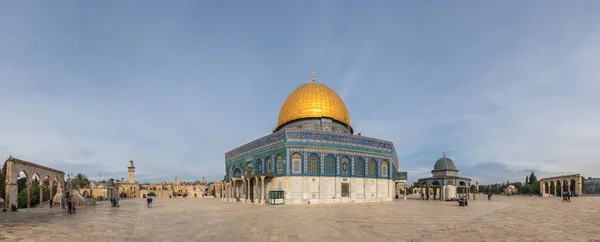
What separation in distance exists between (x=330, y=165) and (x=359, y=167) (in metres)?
4.14

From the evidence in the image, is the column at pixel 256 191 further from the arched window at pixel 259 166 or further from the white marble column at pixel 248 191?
the arched window at pixel 259 166

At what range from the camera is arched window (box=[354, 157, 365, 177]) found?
39.8 metres

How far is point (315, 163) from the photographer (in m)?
37.2

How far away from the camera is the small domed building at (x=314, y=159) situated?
119ft

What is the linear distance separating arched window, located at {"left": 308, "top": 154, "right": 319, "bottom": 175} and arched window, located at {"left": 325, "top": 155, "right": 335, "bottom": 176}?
1.08 m

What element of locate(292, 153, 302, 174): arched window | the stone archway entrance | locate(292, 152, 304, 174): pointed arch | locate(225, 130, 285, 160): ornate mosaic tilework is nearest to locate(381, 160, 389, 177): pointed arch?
locate(292, 152, 304, 174): pointed arch

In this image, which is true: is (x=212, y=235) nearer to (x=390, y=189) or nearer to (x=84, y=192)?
(x=390, y=189)

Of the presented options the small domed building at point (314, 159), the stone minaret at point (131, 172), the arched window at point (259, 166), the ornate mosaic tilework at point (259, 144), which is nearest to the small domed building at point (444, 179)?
the small domed building at point (314, 159)

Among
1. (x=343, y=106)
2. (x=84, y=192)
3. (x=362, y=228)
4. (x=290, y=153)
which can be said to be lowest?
(x=84, y=192)

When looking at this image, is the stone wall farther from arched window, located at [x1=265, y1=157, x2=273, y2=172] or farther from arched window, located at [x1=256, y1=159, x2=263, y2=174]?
arched window, located at [x1=256, y1=159, x2=263, y2=174]

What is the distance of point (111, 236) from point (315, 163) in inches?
1003

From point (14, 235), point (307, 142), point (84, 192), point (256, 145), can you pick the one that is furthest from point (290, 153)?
point (84, 192)

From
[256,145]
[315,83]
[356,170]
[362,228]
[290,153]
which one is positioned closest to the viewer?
[362,228]

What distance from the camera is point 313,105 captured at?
43.6 metres
